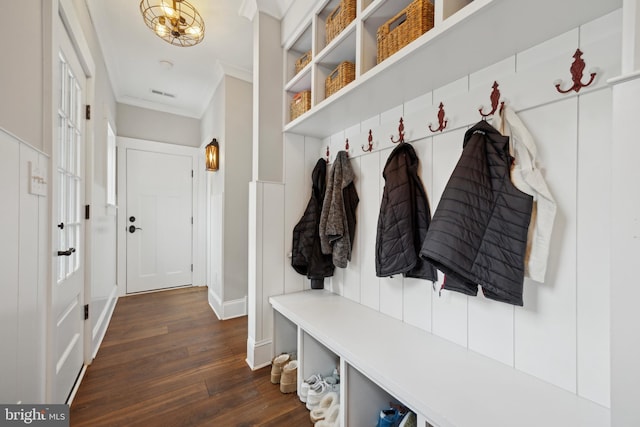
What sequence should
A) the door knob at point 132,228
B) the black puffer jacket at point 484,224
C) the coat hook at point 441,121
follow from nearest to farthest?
the black puffer jacket at point 484,224 → the coat hook at point 441,121 → the door knob at point 132,228

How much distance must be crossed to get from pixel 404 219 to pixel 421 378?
2.11 feet

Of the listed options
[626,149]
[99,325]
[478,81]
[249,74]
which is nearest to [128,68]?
[249,74]

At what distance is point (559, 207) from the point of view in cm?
85

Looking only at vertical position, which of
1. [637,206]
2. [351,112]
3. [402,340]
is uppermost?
[351,112]

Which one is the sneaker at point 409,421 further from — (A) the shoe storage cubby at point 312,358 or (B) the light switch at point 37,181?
(B) the light switch at point 37,181

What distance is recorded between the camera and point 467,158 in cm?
94

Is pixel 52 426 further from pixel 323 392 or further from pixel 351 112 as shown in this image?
pixel 351 112

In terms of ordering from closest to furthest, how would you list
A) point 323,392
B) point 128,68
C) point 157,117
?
point 323,392 → point 128,68 → point 157,117

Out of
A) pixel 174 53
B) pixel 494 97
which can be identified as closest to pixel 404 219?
pixel 494 97

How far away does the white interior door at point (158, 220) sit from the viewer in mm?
3295

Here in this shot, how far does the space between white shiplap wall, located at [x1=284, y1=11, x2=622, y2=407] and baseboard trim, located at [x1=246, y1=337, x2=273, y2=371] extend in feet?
3.65

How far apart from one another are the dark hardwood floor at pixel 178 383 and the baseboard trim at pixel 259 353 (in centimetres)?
4

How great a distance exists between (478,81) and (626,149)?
26.1 inches

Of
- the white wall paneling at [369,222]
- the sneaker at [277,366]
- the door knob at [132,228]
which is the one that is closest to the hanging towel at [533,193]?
the white wall paneling at [369,222]
